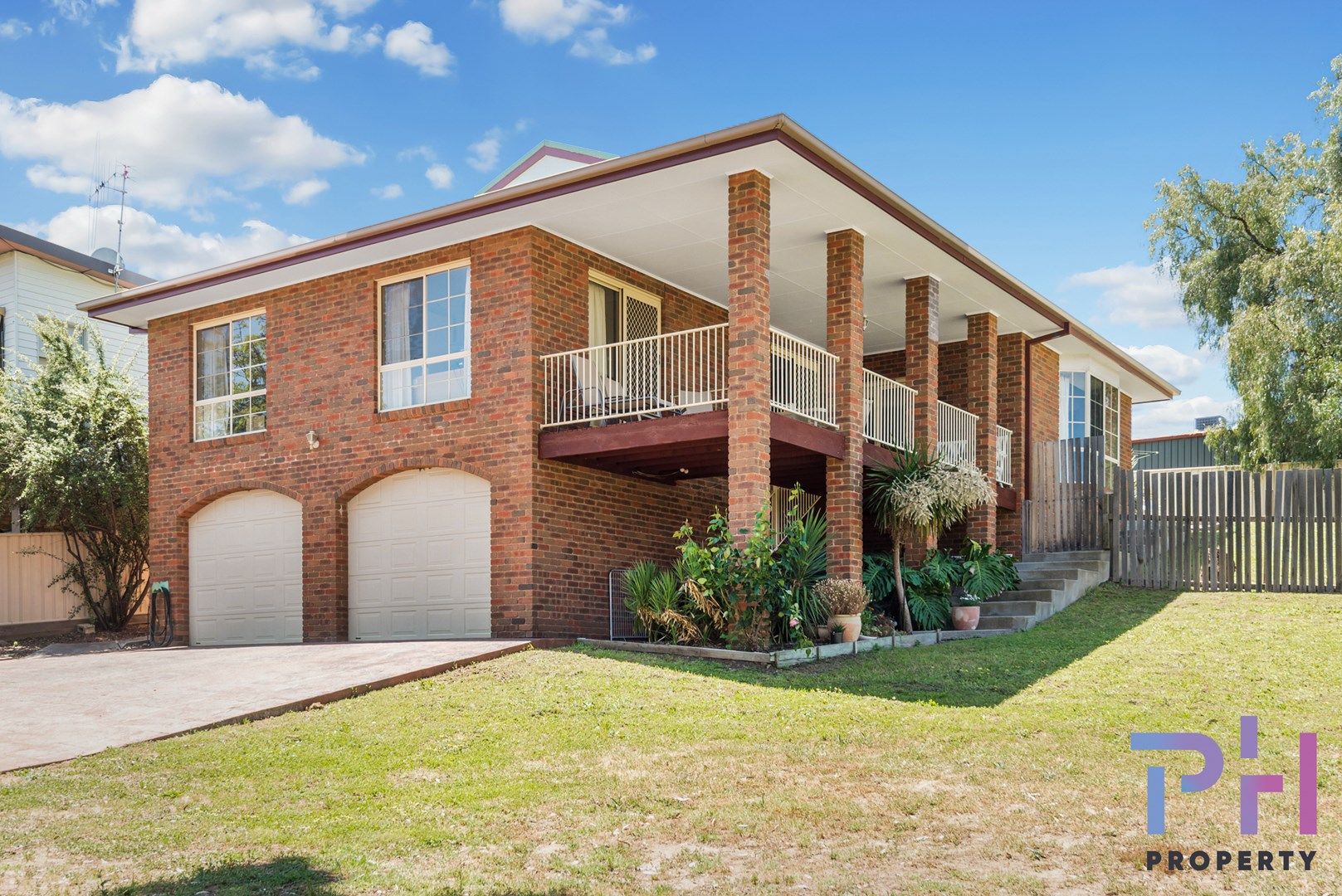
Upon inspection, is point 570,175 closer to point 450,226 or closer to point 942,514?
point 450,226

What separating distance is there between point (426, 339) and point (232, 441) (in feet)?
12.9

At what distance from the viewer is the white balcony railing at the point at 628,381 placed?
1448 cm

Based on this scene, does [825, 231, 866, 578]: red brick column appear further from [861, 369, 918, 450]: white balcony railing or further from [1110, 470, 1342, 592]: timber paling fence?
[1110, 470, 1342, 592]: timber paling fence

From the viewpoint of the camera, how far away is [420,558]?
15.5 m

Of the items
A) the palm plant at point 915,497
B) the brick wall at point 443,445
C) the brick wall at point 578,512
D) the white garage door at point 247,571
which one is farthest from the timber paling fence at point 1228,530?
the white garage door at point 247,571

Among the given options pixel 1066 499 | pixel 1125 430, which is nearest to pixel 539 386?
pixel 1066 499

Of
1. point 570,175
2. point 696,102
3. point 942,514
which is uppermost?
point 696,102

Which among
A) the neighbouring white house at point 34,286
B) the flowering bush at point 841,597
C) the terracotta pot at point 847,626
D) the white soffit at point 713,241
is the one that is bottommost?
the terracotta pot at point 847,626

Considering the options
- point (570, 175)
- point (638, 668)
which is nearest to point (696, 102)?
point (570, 175)

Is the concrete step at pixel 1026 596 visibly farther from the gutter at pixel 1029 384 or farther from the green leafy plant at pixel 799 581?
the green leafy plant at pixel 799 581

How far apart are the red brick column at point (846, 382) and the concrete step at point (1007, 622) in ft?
7.51

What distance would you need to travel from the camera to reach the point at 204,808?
716 centimetres

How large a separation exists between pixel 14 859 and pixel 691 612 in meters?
7.43

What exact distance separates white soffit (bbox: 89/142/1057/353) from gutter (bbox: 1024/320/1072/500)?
26.7 inches
